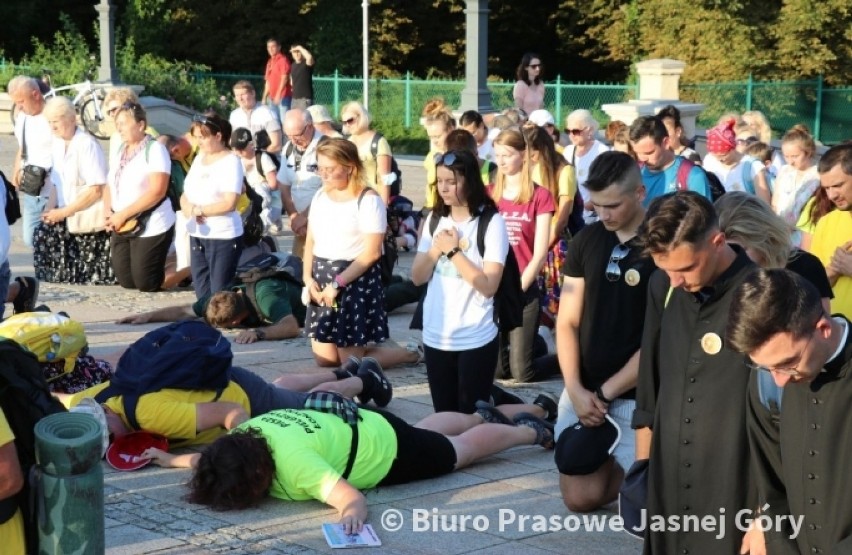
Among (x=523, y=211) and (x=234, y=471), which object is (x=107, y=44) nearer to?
(x=523, y=211)

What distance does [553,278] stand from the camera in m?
9.48

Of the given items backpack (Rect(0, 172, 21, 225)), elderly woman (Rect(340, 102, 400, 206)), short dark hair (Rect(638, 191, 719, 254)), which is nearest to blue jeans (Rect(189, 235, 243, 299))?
elderly woman (Rect(340, 102, 400, 206))

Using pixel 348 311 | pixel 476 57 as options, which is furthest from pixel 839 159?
pixel 476 57

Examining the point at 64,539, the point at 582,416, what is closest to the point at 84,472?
the point at 64,539

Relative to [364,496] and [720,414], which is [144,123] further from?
[720,414]

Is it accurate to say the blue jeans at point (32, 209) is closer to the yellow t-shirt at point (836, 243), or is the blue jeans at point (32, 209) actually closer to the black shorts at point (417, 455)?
the black shorts at point (417, 455)

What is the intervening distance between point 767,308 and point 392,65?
3677cm

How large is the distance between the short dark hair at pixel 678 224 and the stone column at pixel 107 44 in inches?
966

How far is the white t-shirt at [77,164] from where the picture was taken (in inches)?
450

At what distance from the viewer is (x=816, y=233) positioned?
6.58 m

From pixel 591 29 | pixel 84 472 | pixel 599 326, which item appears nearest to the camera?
pixel 84 472

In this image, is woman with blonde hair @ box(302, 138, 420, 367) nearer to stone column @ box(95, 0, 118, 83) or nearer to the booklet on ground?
the booklet on ground

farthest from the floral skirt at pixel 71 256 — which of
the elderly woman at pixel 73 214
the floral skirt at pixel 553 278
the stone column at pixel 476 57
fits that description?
the stone column at pixel 476 57

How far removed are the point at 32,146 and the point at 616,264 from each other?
7.83 m
